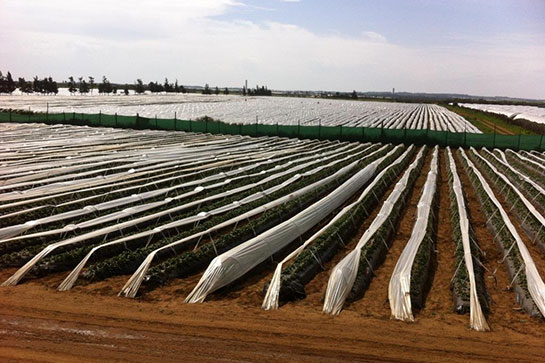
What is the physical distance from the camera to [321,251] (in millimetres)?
8250

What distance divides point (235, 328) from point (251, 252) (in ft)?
6.96

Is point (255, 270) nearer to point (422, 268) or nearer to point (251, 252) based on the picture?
point (251, 252)

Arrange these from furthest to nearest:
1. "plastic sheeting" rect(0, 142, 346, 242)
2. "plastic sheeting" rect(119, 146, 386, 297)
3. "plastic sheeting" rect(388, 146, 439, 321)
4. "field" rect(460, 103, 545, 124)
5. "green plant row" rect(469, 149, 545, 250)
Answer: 1. "field" rect(460, 103, 545, 124)
2. "green plant row" rect(469, 149, 545, 250)
3. "plastic sheeting" rect(0, 142, 346, 242)
4. "plastic sheeting" rect(119, 146, 386, 297)
5. "plastic sheeting" rect(388, 146, 439, 321)

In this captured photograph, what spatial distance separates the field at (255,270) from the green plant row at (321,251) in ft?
0.12

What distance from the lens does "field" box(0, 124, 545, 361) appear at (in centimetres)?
534

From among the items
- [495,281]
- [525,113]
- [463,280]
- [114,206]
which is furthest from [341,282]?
[525,113]

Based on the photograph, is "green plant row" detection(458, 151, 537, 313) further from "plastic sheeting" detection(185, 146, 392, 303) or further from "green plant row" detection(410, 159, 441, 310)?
"plastic sheeting" detection(185, 146, 392, 303)

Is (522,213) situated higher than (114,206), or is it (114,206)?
(114,206)

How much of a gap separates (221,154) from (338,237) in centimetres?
1096

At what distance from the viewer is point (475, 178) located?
16547 mm

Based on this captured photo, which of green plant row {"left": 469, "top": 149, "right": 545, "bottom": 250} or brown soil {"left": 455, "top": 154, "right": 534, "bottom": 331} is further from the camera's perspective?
green plant row {"left": 469, "top": 149, "right": 545, "bottom": 250}

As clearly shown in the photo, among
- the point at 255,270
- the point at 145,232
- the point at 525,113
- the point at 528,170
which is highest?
the point at 525,113

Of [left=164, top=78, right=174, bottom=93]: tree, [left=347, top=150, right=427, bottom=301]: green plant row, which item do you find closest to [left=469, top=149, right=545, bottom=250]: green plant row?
[left=347, top=150, right=427, bottom=301]: green plant row

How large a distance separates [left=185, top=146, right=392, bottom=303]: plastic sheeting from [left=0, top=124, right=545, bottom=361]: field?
31mm
